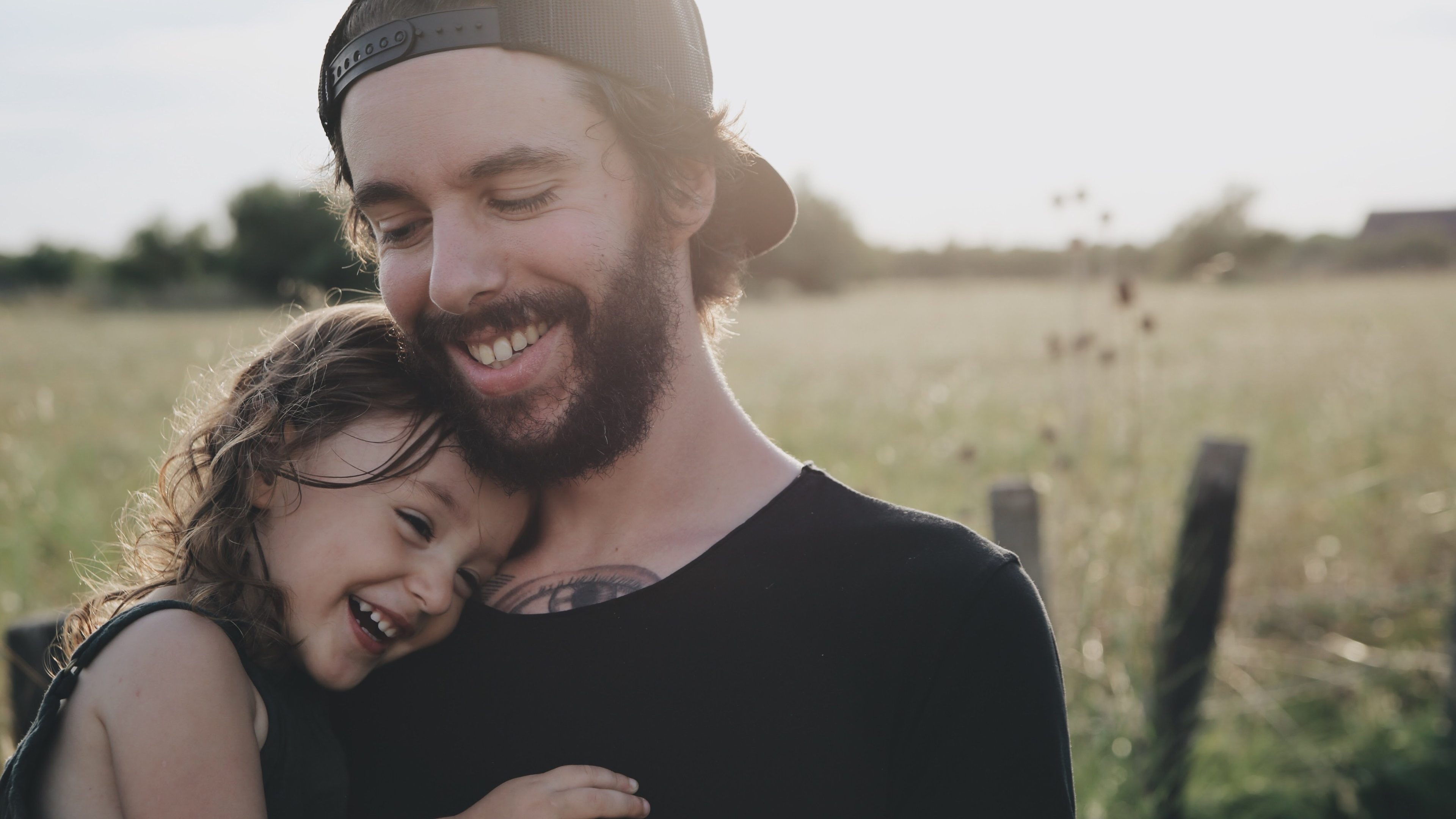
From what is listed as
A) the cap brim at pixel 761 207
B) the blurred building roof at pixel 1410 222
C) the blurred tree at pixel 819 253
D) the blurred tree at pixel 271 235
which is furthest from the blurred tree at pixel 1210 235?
the blurred tree at pixel 271 235

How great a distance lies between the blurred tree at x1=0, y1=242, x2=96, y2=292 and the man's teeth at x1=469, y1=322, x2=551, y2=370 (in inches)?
2028

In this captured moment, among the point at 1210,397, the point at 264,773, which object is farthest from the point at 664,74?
the point at 1210,397

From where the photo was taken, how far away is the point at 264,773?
4.66 ft

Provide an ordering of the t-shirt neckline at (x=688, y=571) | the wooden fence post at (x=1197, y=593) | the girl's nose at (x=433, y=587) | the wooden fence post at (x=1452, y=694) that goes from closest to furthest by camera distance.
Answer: the t-shirt neckline at (x=688, y=571) → the girl's nose at (x=433, y=587) → the wooden fence post at (x=1197, y=593) → the wooden fence post at (x=1452, y=694)

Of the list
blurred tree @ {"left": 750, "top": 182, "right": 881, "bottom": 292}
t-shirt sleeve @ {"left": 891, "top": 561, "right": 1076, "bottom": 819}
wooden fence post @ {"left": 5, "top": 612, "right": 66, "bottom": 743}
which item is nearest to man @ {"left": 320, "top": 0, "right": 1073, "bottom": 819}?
t-shirt sleeve @ {"left": 891, "top": 561, "right": 1076, "bottom": 819}

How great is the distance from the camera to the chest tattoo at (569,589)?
1.46 metres

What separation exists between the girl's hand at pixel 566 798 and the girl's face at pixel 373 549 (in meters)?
0.34

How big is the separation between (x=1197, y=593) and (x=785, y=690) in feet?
8.15

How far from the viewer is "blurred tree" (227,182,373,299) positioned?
1563 inches

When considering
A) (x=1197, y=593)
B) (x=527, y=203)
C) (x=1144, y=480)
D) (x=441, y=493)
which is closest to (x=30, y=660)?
(x=441, y=493)

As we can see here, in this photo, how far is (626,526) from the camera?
1.58 m

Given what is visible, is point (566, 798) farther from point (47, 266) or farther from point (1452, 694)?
point (47, 266)

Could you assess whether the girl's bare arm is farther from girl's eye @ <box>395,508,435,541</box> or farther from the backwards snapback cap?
the backwards snapback cap

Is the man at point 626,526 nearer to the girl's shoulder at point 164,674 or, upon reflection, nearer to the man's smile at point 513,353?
the man's smile at point 513,353
